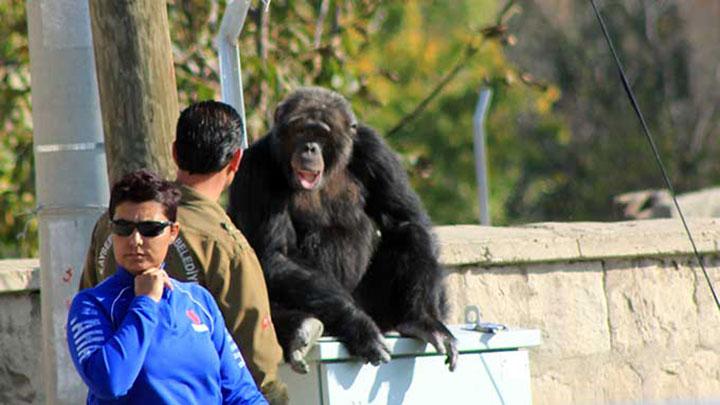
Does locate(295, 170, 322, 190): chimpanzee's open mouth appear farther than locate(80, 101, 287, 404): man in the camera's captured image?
Yes

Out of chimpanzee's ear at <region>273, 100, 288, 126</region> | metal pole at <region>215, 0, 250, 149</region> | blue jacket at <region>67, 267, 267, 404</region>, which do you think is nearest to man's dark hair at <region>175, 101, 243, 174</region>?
blue jacket at <region>67, 267, 267, 404</region>

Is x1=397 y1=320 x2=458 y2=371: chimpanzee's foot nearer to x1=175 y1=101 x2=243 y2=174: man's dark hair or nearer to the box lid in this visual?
the box lid

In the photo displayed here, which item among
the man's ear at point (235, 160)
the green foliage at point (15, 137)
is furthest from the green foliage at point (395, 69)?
the man's ear at point (235, 160)

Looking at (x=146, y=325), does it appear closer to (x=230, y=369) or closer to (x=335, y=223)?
(x=230, y=369)

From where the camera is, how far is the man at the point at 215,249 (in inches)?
175

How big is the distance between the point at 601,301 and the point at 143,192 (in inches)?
182

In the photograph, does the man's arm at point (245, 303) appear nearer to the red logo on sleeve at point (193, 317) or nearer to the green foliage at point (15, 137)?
the red logo on sleeve at point (193, 317)

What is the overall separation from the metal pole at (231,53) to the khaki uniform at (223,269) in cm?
126

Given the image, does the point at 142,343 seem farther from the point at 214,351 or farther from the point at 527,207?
the point at 527,207

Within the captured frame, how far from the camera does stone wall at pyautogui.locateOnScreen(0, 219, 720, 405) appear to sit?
791cm

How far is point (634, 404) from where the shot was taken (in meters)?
8.32

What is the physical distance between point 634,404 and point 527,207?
23.1 m

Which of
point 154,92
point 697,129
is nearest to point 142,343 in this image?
point 154,92

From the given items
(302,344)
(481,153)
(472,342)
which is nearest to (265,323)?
(302,344)
